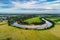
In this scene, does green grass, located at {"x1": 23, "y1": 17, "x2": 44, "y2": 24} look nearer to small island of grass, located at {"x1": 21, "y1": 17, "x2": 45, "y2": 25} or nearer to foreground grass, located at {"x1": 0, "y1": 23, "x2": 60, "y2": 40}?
small island of grass, located at {"x1": 21, "y1": 17, "x2": 45, "y2": 25}

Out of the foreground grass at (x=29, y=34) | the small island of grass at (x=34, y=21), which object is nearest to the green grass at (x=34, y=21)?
the small island of grass at (x=34, y=21)

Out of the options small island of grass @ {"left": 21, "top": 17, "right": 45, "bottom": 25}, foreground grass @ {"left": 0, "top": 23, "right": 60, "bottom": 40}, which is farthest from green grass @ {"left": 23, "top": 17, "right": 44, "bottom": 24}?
foreground grass @ {"left": 0, "top": 23, "right": 60, "bottom": 40}

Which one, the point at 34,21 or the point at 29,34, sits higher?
the point at 34,21

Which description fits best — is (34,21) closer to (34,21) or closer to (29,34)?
(34,21)

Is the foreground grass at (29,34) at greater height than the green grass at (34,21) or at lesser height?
lesser

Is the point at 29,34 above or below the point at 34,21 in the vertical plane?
Answer: below

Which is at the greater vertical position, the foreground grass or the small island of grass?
the small island of grass

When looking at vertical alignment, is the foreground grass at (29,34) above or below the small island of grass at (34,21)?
below

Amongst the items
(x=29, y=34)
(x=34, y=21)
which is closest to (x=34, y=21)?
(x=34, y=21)

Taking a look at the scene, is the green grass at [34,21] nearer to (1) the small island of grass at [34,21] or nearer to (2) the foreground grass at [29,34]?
(1) the small island of grass at [34,21]
